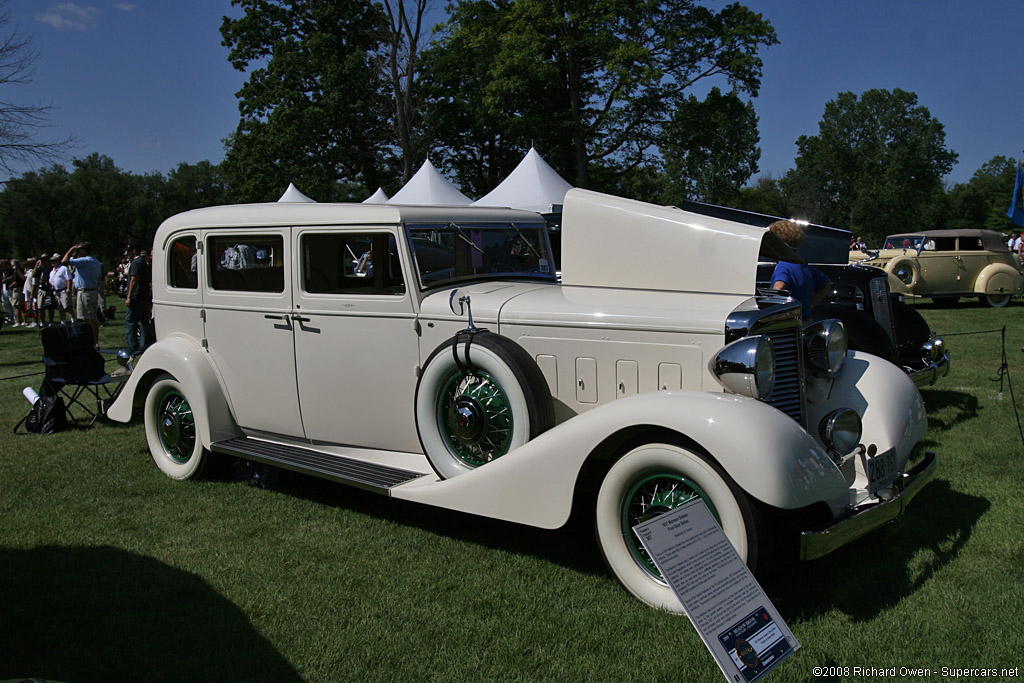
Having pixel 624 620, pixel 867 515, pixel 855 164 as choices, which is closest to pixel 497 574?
pixel 624 620

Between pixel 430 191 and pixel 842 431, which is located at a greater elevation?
pixel 430 191

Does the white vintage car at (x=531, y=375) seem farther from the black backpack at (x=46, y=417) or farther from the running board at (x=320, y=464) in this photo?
the black backpack at (x=46, y=417)

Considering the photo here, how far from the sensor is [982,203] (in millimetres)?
60531

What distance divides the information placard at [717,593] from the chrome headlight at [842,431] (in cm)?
146

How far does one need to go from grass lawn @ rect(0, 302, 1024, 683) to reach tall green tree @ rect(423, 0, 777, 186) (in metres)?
22.5

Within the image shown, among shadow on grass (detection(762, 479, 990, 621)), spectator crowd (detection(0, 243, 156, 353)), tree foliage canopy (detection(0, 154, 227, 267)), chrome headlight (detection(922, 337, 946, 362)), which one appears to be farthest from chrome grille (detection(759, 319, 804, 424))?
tree foliage canopy (detection(0, 154, 227, 267))

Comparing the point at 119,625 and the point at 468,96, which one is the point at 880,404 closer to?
the point at 119,625

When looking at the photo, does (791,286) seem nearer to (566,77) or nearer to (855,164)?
(566,77)

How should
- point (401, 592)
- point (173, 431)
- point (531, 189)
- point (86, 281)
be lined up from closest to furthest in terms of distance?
point (401, 592)
point (173, 431)
point (86, 281)
point (531, 189)

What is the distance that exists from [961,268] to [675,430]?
16182 mm

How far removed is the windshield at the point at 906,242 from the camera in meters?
16.9

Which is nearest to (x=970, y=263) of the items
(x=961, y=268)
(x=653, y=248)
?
(x=961, y=268)

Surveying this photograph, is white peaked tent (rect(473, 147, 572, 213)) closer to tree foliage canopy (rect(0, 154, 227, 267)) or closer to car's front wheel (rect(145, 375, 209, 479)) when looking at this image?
car's front wheel (rect(145, 375, 209, 479))

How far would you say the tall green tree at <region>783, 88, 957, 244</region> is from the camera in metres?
59.0
